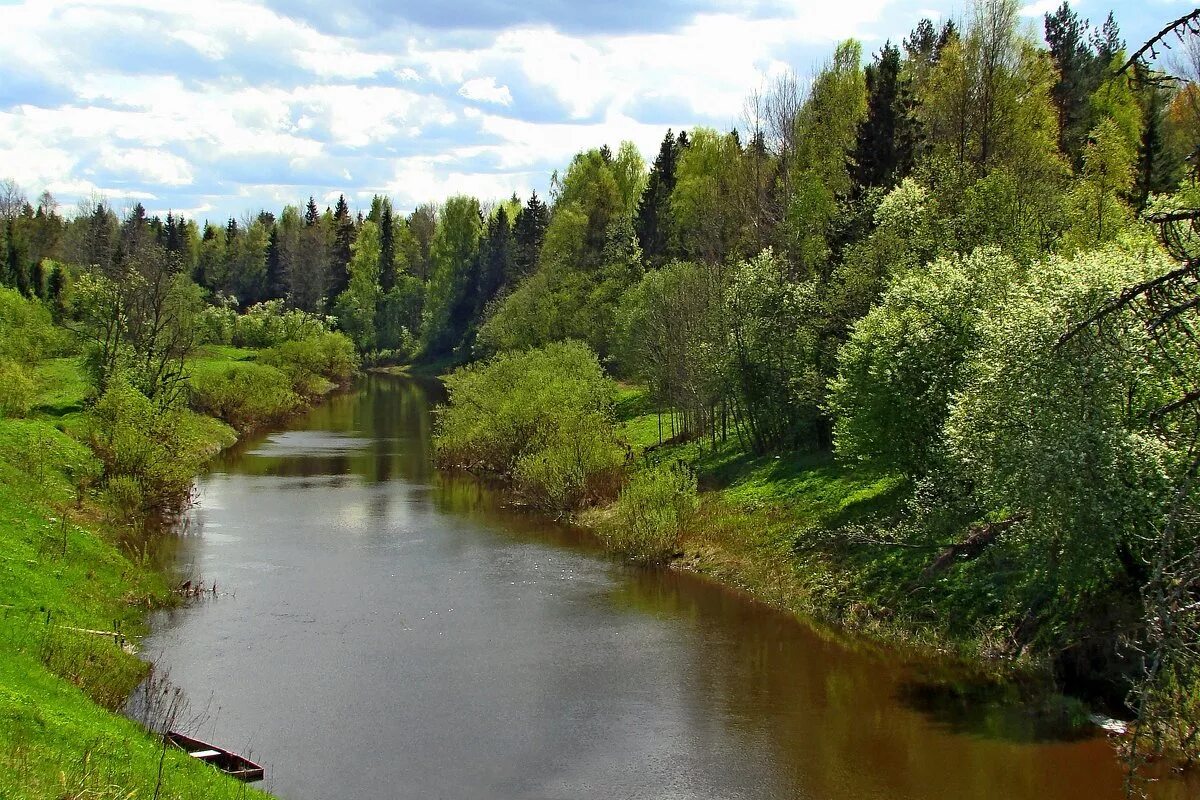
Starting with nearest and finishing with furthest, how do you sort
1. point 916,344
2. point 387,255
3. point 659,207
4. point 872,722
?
point 872,722 → point 916,344 → point 659,207 → point 387,255

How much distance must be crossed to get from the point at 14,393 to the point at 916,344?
36247mm

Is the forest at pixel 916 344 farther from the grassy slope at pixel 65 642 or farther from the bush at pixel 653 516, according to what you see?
the grassy slope at pixel 65 642

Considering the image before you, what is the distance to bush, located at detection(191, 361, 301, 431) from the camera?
211ft

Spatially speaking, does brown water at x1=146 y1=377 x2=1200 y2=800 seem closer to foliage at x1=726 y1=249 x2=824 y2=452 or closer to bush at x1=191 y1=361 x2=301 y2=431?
foliage at x1=726 y1=249 x2=824 y2=452

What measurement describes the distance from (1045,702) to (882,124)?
30078 millimetres

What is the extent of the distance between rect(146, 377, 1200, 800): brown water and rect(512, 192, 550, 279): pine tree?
70.4 meters

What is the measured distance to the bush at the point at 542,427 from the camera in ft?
139

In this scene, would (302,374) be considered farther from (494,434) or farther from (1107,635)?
(1107,635)

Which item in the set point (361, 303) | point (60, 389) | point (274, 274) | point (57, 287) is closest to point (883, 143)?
point (60, 389)

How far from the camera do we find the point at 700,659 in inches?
1019

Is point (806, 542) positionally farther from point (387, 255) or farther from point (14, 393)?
point (387, 255)

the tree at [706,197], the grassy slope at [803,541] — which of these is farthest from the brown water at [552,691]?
the tree at [706,197]

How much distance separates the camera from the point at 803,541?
106 ft

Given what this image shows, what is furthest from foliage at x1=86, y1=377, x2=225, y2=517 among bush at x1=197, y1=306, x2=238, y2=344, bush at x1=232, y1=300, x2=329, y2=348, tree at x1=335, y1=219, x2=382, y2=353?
tree at x1=335, y1=219, x2=382, y2=353
